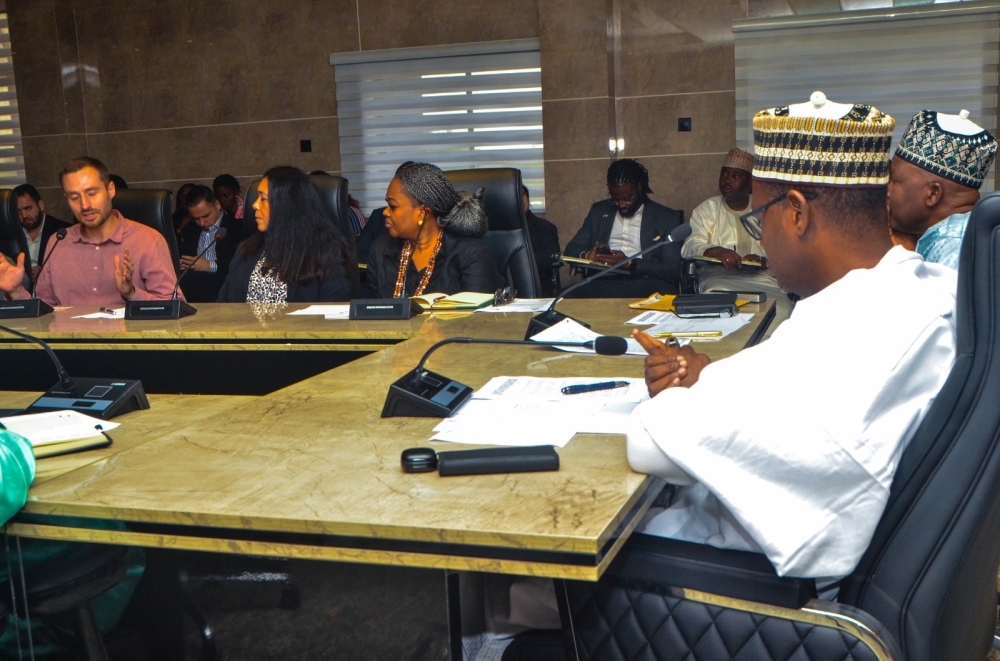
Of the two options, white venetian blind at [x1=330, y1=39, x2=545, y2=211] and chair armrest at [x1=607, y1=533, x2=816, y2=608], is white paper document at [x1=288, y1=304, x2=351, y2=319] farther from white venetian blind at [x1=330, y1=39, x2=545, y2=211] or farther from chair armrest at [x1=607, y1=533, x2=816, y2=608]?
white venetian blind at [x1=330, y1=39, x2=545, y2=211]

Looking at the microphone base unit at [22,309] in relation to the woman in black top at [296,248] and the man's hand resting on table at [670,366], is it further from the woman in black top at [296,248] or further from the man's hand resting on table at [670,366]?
the man's hand resting on table at [670,366]

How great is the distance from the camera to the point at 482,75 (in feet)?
20.1

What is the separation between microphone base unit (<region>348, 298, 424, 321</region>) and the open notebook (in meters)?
1.29

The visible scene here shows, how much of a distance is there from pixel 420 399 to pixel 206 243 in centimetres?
478

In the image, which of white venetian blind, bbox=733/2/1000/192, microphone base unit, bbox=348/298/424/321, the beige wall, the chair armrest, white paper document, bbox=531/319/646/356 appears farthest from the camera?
the beige wall

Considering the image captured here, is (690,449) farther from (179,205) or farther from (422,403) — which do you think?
(179,205)

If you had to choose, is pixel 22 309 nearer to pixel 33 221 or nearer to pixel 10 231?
pixel 10 231

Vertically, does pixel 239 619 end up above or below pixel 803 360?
below

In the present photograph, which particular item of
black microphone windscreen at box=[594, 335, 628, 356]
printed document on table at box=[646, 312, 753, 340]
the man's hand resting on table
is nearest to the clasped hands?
printed document on table at box=[646, 312, 753, 340]

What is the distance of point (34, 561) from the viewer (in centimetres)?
116

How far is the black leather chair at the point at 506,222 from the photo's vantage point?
339cm

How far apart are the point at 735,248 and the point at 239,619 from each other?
4.19 m

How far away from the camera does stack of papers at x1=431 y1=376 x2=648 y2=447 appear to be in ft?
4.19

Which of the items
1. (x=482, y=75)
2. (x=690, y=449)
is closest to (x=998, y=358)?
(x=690, y=449)
